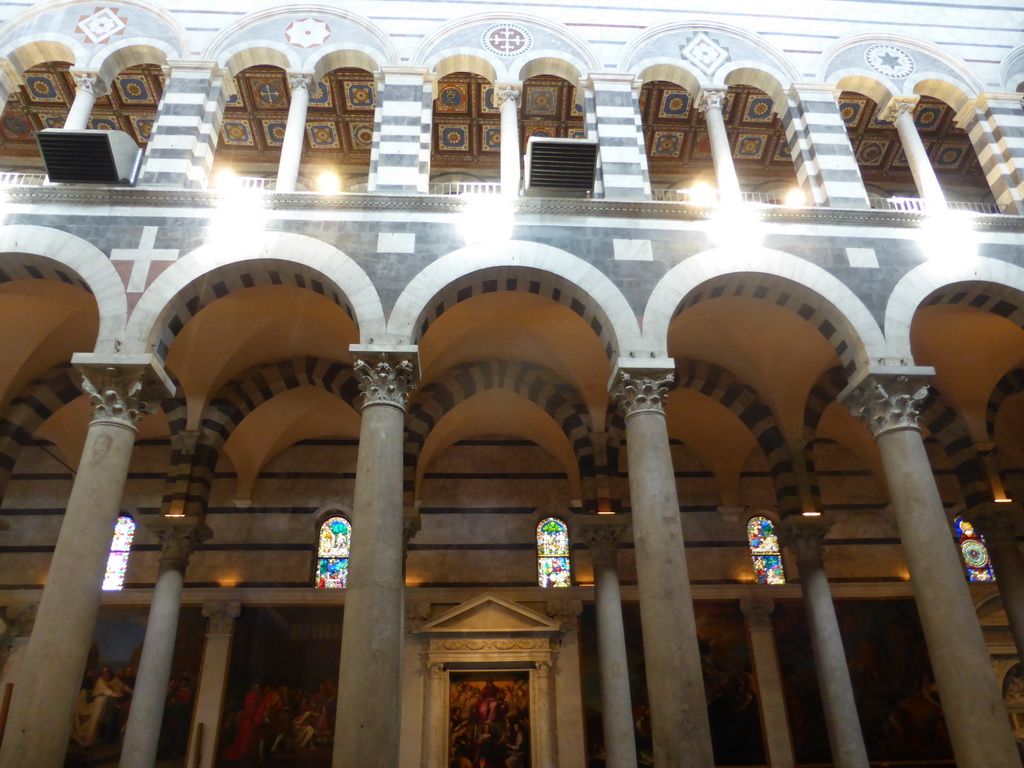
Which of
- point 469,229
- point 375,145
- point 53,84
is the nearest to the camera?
point 469,229

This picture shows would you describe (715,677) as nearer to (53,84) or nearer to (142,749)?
(142,749)

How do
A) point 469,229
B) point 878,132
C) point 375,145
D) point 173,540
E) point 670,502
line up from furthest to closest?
point 878,132 < point 173,540 < point 375,145 < point 469,229 < point 670,502

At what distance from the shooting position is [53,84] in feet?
42.2

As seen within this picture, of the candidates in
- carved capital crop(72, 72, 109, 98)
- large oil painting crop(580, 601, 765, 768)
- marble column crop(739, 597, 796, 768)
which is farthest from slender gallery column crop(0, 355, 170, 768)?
marble column crop(739, 597, 796, 768)

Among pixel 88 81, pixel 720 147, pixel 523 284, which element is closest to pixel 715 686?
pixel 523 284

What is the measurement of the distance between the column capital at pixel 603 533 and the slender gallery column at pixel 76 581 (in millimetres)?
6776

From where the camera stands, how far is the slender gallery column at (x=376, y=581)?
6.92 meters

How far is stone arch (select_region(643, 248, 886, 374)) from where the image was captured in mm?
9242

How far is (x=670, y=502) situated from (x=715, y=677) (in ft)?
22.3

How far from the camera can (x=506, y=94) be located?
36.4 ft

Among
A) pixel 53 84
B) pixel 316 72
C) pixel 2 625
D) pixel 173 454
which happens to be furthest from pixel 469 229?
pixel 2 625

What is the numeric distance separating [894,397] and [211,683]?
11.5 meters

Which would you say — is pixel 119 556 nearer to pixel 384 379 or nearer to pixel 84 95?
pixel 84 95

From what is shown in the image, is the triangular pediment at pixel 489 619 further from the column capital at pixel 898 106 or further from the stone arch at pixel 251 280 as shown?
the column capital at pixel 898 106
